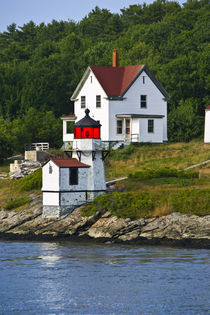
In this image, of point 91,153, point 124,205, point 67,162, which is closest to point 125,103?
point 91,153

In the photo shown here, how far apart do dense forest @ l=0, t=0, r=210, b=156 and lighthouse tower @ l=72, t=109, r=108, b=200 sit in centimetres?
1680

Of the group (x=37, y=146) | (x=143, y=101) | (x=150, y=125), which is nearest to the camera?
(x=150, y=125)

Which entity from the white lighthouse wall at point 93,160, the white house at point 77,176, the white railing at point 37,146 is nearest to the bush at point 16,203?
the white house at point 77,176

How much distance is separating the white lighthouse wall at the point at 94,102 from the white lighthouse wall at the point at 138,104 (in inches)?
17.5

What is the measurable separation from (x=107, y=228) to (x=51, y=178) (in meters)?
5.57

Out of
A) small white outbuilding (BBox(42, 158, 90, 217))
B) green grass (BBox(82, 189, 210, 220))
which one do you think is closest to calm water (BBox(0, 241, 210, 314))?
green grass (BBox(82, 189, 210, 220))

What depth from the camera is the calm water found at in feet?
97.6

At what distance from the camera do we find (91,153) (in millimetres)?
48469

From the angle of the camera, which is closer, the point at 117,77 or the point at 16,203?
the point at 16,203

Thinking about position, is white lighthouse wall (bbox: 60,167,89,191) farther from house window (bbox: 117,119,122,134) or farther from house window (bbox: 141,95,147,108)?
house window (bbox: 141,95,147,108)

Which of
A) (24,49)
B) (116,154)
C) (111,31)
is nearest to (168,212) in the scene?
(116,154)

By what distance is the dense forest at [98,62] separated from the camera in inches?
2638

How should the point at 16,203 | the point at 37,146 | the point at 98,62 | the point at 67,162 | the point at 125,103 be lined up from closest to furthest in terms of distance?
the point at 67,162 < the point at 16,203 < the point at 125,103 < the point at 37,146 < the point at 98,62

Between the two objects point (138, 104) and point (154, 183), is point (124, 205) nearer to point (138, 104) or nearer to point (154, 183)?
point (154, 183)
